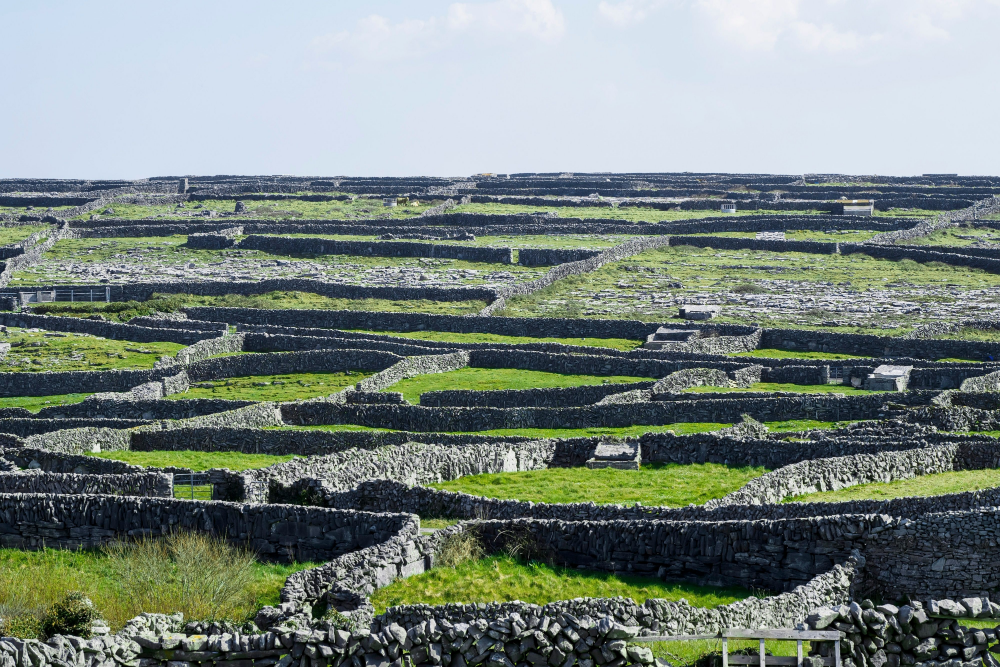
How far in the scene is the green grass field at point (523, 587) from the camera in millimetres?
25344

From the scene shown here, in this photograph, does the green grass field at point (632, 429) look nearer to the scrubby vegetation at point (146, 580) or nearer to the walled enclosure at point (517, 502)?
the walled enclosure at point (517, 502)

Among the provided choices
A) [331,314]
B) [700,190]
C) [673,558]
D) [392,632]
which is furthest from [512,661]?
[700,190]

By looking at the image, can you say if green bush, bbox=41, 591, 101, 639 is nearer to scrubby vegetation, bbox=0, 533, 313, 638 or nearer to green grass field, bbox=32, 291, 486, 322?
scrubby vegetation, bbox=0, 533, 313, 638

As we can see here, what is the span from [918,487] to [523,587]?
40.5ft

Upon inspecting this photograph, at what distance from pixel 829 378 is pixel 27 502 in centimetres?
3578

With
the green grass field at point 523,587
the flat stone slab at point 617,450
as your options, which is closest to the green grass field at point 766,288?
the flat stone slab at point 617,450

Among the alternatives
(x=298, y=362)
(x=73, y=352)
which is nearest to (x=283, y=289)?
(x=73, y=352)

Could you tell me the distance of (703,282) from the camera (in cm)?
9650

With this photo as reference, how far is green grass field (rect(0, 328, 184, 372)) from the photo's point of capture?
69.8 metres

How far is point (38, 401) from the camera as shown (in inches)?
2438

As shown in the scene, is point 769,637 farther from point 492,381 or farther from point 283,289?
point 283,289

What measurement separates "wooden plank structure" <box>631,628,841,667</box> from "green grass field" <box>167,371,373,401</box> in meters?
42.7

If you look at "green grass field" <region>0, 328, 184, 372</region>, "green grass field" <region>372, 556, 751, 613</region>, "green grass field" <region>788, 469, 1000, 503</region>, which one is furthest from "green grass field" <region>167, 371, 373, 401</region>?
"green grass field" <region>372, 556, 751, 613</region>

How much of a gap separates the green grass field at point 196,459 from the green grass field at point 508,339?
27951 millimetres
